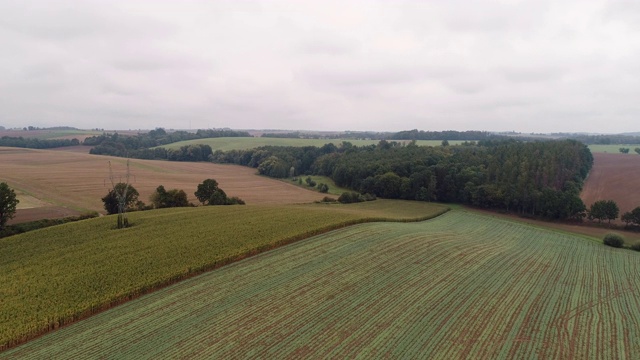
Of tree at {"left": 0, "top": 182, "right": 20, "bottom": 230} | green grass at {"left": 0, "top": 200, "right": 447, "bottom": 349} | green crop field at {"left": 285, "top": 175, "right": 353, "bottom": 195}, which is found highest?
tree at {"left": 0, "top": 182, "right": 20, "bottom": 230}

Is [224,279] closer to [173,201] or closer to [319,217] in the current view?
[319,217]

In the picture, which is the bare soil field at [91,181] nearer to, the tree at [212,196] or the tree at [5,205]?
the tree at [5,205]

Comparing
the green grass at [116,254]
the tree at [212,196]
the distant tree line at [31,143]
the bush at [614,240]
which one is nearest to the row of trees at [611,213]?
the bush at [614,240]

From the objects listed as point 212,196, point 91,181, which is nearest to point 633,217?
point 212,196

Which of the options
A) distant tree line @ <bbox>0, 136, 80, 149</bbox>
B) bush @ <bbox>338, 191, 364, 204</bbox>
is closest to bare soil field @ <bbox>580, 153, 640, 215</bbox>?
bush @ <bbox>338, 191, 364, 204</bbox>

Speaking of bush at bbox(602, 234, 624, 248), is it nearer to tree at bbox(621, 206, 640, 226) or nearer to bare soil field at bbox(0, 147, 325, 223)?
tree at bbox(621, 206, 640, 226)

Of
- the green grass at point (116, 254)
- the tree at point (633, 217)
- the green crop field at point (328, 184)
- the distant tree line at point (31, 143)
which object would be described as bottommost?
the green crop field at point (328, 184)

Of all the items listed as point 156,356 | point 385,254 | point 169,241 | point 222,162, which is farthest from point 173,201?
point 222,162
